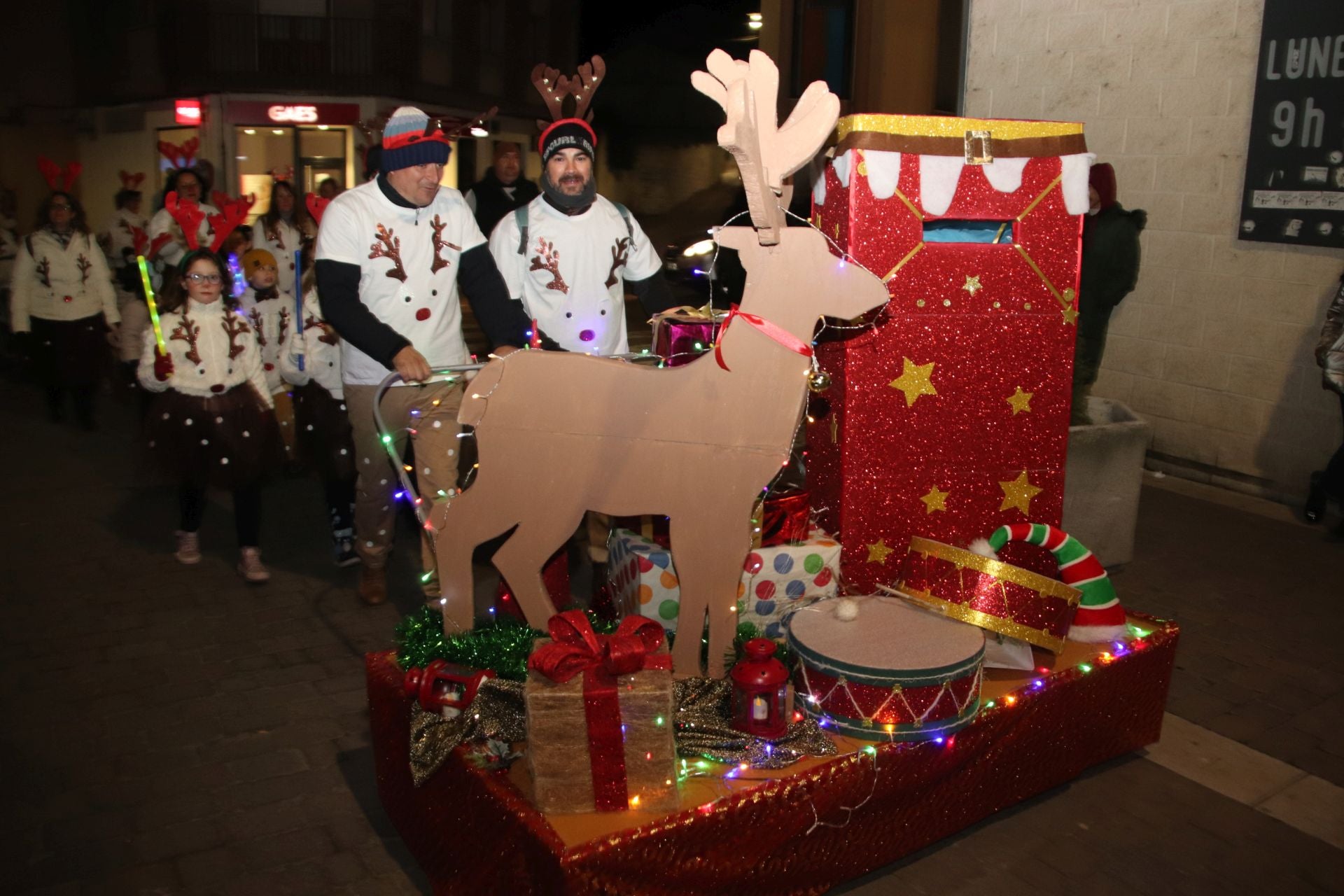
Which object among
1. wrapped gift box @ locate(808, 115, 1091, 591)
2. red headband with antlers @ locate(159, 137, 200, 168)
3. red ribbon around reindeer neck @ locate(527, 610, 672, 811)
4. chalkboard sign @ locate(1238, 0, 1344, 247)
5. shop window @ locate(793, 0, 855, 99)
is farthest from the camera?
shop window @ locate(793, 0, 855, 99)

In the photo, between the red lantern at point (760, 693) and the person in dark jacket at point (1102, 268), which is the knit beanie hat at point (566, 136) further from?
the person in dark jacket at point (1102, 268)

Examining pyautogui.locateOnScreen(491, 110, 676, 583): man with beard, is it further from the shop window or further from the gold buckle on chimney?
the shop window

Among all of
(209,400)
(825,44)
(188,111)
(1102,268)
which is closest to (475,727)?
(209,400)

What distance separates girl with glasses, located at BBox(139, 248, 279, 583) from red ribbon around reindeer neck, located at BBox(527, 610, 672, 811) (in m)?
3.14

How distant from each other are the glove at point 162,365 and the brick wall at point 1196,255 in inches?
235

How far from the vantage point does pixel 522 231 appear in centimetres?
429

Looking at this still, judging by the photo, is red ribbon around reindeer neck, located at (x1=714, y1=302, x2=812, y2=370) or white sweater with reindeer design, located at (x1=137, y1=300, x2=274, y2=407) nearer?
red ribbon around reindeer neck, located at (x1=714, y1=302, x2=812, y2=370)

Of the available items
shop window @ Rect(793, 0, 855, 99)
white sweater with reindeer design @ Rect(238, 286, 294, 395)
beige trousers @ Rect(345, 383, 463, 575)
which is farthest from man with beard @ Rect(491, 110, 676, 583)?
shop window @ Rect(793, 0, 855, 99)

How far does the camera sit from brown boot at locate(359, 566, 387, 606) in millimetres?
4902

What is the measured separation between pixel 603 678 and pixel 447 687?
0.56 meters

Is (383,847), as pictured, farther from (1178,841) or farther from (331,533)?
(331,533)

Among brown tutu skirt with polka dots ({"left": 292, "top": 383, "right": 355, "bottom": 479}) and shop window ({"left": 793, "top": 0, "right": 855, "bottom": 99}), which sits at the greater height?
shop window ({"left": 793, "top": 0, "right": 855, "bottom": 99})

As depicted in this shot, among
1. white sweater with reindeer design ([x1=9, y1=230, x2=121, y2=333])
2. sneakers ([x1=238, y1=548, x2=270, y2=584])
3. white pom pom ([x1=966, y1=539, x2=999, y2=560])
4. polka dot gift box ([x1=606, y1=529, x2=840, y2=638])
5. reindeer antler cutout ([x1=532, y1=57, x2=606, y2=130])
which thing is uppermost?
reindeer antler cutout ([x1=532, y1=57, x2=606, y2=130])

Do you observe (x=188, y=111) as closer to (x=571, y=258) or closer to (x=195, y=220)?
(x=195, y=220)
